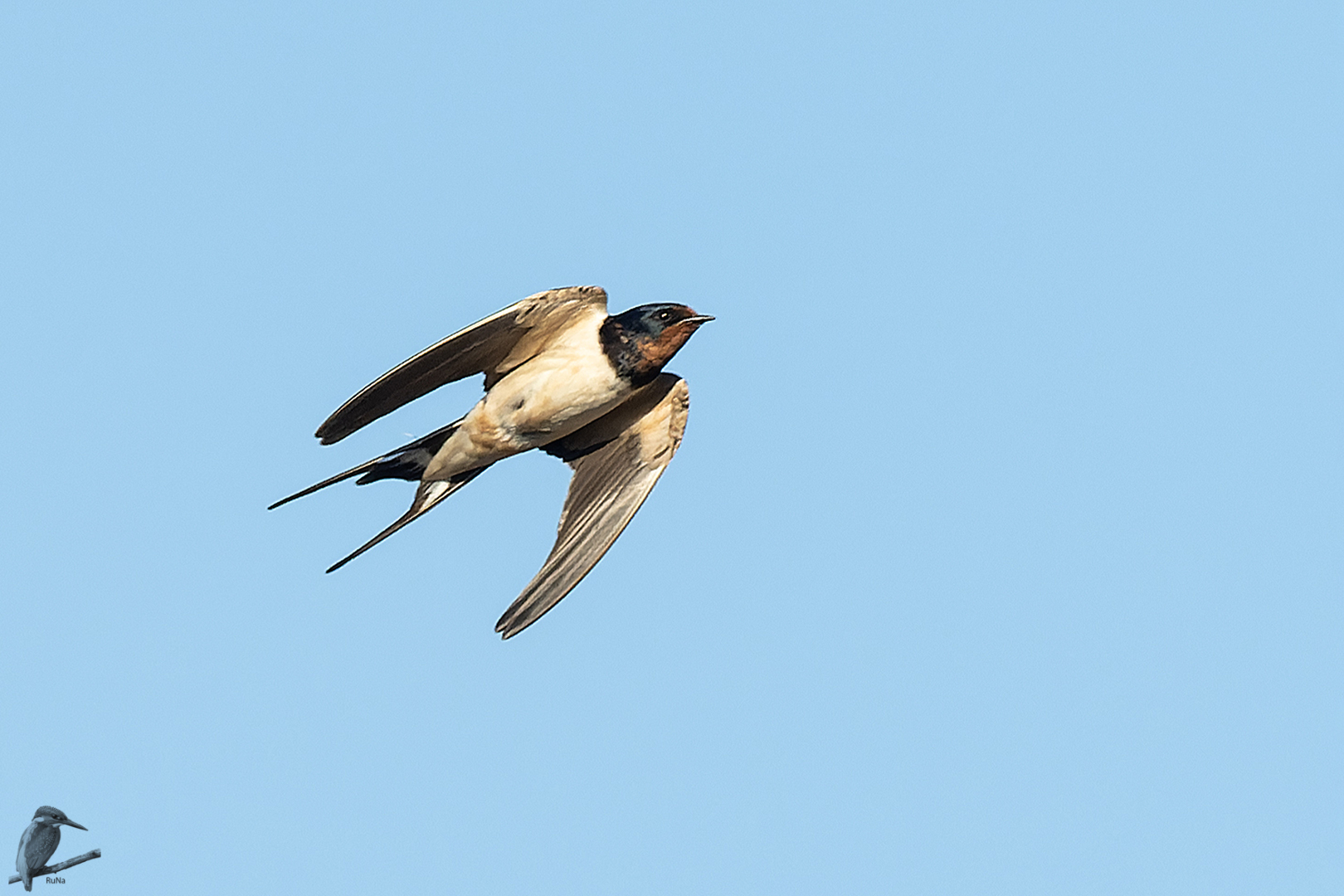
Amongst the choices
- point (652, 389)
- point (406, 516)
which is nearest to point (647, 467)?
point (652, 389)

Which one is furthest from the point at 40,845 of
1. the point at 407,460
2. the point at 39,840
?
the point at 407,460

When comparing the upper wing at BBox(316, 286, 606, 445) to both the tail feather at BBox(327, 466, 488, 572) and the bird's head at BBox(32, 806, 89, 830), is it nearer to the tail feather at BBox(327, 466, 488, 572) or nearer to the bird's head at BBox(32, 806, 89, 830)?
the tail feather at BBox(327, 466, 488, 572)

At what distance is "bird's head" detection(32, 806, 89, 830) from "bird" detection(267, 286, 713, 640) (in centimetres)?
161

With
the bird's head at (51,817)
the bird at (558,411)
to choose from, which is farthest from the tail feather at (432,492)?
the bird's head at (51,817)

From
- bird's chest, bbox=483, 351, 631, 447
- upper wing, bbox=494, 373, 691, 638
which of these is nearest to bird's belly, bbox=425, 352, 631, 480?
bird's chest, bbox=483, 351, 631, 447

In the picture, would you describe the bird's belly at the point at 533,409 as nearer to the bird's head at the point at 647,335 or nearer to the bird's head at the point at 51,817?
the bird's head at the point at 647,335

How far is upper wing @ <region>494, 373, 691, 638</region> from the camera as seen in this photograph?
33.7ft

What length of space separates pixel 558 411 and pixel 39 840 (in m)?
2.87

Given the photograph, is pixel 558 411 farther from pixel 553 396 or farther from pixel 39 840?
pixel 39 840

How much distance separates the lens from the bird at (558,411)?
9797 millimetres

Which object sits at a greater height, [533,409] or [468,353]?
[468,353]

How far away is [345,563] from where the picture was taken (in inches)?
387

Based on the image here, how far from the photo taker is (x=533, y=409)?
9.94 m

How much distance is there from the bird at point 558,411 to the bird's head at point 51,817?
5.29 feet
